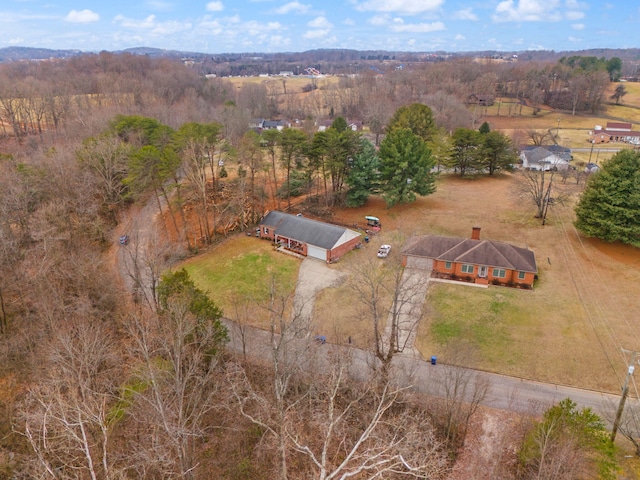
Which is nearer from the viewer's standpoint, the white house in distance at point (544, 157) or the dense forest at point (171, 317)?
the dense forest at point (171, 317)

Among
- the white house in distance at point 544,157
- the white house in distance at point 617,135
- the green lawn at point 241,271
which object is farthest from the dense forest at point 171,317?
the white house in distance at point 617,135

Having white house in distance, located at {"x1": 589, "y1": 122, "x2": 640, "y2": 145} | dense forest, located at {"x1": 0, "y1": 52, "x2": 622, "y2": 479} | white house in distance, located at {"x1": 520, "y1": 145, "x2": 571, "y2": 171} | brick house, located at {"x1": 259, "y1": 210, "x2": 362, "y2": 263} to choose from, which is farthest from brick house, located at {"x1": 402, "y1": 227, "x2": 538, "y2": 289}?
white house in distance, located at {"x1": 589, "y1": 122, "x2": 640, "y2": 145}

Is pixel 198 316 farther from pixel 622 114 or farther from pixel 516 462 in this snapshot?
pixel 622 114

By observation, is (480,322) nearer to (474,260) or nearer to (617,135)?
(474,260)

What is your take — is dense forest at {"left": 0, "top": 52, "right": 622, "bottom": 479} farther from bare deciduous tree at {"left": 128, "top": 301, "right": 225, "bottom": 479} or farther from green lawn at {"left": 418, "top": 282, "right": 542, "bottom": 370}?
green lawn at {"left": 418, "top": 282, "right": 542, "bottom": 370}

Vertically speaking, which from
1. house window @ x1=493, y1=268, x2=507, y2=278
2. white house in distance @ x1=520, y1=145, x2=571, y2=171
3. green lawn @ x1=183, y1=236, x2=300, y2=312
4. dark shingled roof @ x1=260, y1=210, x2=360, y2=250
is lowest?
green lawn @ x1=183, y1=236, x2=300, y2=312

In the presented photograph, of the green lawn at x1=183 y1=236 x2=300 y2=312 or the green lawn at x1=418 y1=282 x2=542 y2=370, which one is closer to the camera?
the green lawn at x1=418 y1=282 x2=542 y2=370

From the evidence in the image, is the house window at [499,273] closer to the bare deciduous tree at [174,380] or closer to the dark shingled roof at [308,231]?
the dark shingled roof at [308,231]

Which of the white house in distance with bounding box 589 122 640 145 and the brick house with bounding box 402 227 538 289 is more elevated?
the white house in distance with bounding box 589 122 640 145
